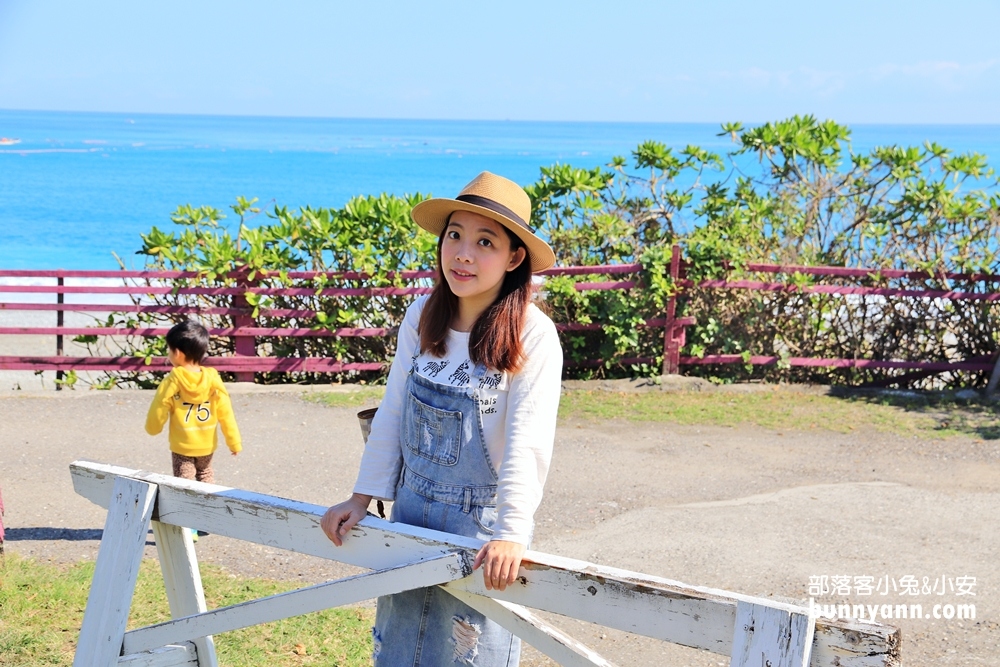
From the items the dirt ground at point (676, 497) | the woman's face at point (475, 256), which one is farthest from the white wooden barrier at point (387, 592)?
the dirt ground at point (676, 497)

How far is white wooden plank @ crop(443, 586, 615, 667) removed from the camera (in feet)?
7.16

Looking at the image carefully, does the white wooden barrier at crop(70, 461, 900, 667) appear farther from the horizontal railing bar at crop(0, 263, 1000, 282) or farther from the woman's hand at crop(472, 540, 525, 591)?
the horizontal railing bar at crop(0, 263, 1000, 282)

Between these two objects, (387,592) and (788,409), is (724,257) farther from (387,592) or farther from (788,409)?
(387,592)

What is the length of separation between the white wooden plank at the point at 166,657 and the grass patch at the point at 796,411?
576 centimetres

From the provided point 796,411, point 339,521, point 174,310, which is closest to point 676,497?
point 796,411

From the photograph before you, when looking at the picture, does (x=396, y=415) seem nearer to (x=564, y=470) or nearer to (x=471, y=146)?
(x=564, y=470)

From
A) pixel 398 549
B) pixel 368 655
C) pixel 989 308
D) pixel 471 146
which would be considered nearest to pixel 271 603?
pixel 398 549

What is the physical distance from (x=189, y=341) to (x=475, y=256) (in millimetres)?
3307

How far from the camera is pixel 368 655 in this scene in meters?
4.15

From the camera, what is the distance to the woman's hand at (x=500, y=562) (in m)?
2.13

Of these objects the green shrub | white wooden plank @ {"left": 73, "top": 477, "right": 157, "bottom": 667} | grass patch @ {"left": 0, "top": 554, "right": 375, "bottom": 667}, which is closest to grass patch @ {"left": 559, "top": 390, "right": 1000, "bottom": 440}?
the green shrub

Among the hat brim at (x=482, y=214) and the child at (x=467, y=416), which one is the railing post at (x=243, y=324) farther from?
the child at (x=467, y=416)

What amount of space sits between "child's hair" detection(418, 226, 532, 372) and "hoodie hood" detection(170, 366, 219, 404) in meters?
3.11

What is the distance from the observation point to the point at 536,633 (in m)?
2.19
